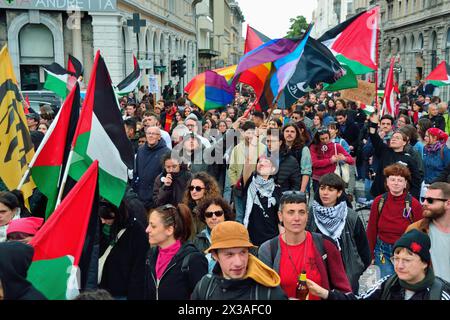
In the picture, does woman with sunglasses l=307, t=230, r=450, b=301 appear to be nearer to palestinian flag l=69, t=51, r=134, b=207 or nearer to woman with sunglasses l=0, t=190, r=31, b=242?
palestinian flag l=69, t=51, r=134, b=207

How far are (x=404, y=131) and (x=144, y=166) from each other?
10.7ft

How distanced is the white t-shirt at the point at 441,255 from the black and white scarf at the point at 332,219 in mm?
725

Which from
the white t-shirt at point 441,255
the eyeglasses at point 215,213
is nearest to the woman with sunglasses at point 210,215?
the eyeglasses at point 215,213

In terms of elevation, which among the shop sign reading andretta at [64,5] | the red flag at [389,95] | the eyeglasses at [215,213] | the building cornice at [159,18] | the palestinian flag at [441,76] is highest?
the building cornice at [159,18]

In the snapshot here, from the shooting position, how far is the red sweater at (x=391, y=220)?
217 inches

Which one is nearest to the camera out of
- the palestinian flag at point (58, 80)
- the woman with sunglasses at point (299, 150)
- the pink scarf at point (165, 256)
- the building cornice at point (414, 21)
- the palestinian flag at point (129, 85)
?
the pink scarf at point (165, 256)

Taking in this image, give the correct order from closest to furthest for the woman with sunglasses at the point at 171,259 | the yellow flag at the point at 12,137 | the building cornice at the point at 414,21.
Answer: the woman with sunglasses at the point at 171,259, the yellow flag at the point at 12,137, the building cornice at the point at 414,21

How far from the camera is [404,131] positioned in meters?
7.57

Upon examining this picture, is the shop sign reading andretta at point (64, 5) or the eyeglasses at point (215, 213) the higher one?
the shop sign reading andretta at point (64, 5)

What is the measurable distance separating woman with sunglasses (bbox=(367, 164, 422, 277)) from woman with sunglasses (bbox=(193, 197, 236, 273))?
153 centimetres

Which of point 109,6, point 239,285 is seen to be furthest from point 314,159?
point 109,6

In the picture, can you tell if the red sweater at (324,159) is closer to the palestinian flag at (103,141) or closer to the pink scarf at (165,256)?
the palestinian flag at (103,141)

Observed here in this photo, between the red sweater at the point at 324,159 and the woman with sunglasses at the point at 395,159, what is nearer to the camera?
the woman with sunglasses at the point at 395,159

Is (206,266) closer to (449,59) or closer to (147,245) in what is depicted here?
(147,245)
